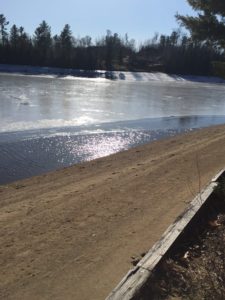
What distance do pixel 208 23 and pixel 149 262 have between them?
5.54m

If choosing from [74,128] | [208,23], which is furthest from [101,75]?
[208,23]

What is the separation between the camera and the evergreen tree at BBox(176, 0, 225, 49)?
778cm

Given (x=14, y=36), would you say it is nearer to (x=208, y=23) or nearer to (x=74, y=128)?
(x=74, y=128)

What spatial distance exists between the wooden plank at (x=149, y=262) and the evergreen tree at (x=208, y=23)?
150 inches

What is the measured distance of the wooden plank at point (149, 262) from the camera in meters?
3.46

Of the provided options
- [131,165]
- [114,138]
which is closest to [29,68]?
[114,138]

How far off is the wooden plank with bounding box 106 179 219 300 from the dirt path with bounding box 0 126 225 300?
0.51m

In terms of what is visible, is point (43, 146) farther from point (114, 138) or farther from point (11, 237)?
point (11, 237)

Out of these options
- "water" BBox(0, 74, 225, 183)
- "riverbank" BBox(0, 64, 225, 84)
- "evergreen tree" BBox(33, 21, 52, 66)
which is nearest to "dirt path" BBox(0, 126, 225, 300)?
"water" BBox(0, 74, 225, 183)

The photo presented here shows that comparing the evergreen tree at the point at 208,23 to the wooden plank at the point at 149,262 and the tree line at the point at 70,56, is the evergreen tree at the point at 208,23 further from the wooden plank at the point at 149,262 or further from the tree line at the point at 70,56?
the tree line at the point at 70,56

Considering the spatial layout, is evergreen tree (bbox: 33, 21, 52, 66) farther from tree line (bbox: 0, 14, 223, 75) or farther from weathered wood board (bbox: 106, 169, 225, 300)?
weathered wood board (bbox: 106, 169, 225, 300)

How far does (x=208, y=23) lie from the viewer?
805cm

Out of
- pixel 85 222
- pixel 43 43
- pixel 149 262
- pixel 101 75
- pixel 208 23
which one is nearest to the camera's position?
pixel 149 262

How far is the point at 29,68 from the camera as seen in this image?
3376 inches
